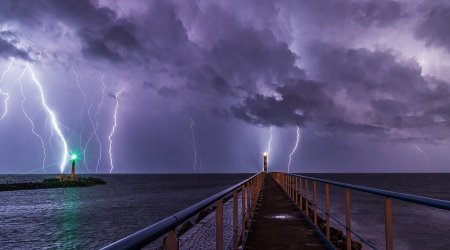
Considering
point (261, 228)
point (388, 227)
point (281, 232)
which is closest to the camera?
point (388, 227)

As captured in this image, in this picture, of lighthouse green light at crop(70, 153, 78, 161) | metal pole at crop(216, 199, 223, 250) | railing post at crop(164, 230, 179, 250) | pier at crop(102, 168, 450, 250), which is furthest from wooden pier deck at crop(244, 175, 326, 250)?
A: lighthouse green light at crop(70, 153, 78, 161)

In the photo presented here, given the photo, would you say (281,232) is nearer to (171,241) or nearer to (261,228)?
(261,228)


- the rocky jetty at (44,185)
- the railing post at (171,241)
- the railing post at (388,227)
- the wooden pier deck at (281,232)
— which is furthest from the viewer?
the rocky jetty at (44,185)

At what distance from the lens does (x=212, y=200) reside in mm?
2836

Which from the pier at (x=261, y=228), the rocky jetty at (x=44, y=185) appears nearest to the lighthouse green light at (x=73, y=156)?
the rocky jetty at (x=44, y=185)

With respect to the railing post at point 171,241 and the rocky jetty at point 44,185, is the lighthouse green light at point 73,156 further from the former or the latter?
the railing post at point 171,241

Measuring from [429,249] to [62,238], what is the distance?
20618 mm

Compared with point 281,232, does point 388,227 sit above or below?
above

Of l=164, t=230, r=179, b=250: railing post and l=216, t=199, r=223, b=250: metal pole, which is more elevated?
l=164, t=230, r=179, b=250: railing post

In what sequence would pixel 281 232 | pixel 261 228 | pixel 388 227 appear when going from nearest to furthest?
pixel 388 227 → pixel 281 232 → pixel 261 228

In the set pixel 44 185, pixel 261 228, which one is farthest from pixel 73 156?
pixel 261 228

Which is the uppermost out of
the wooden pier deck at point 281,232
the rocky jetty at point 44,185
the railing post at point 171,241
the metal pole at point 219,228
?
the railing post at point 171,241

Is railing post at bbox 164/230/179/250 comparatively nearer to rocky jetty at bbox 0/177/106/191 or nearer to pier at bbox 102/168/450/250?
pier at bbox 102/168/450/250

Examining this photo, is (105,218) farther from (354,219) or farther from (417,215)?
(417,215)
